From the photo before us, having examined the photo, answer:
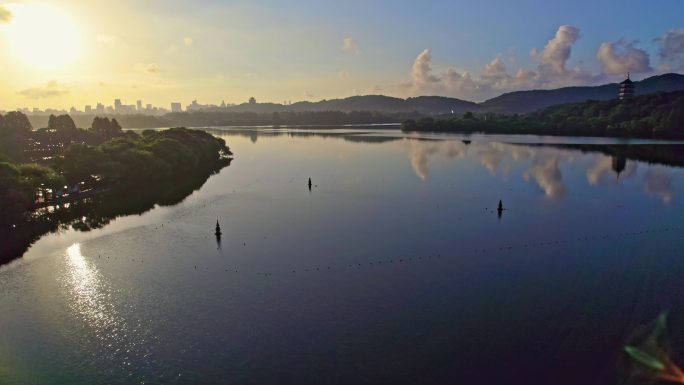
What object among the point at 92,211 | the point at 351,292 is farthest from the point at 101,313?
the point at 92,211

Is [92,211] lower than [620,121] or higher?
lower

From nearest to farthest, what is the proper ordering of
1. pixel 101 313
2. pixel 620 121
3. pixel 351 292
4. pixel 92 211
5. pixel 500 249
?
pixel 101 313 → pixel 351 292 → pixel 500 249 → pixel 92 211 → pixel 620 121

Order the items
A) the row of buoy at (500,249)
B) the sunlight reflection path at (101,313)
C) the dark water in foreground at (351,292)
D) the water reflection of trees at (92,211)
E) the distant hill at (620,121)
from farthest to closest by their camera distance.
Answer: the distant hill at (620,121), the water reflection of trees at (92,211), the row of buoy at (500,249), the sunlight reflection path at (101,313), the dark water in foreground at (351,292)

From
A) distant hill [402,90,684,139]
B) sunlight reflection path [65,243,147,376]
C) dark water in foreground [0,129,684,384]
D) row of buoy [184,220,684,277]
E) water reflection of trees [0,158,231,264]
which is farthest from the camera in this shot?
distant hill [402,90,684,139]

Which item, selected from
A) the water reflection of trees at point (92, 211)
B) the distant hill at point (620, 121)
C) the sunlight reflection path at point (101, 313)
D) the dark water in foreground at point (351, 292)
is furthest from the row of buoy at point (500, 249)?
the distant hill at point (620, 121)

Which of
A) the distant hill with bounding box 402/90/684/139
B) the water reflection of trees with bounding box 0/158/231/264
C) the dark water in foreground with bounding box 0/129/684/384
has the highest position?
the distant hill with bounding box 402/90/684/139

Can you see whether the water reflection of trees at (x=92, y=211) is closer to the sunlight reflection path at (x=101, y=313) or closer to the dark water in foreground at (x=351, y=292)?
the dark water in foreground at (x=351, y=292)

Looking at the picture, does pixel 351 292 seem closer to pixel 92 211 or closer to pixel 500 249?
pixel 500 249

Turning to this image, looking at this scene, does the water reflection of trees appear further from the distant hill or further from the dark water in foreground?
the distant hill

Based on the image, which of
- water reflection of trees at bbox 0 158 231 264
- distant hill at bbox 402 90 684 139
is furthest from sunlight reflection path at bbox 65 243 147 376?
distant hill at bbox 402 90 684 139
